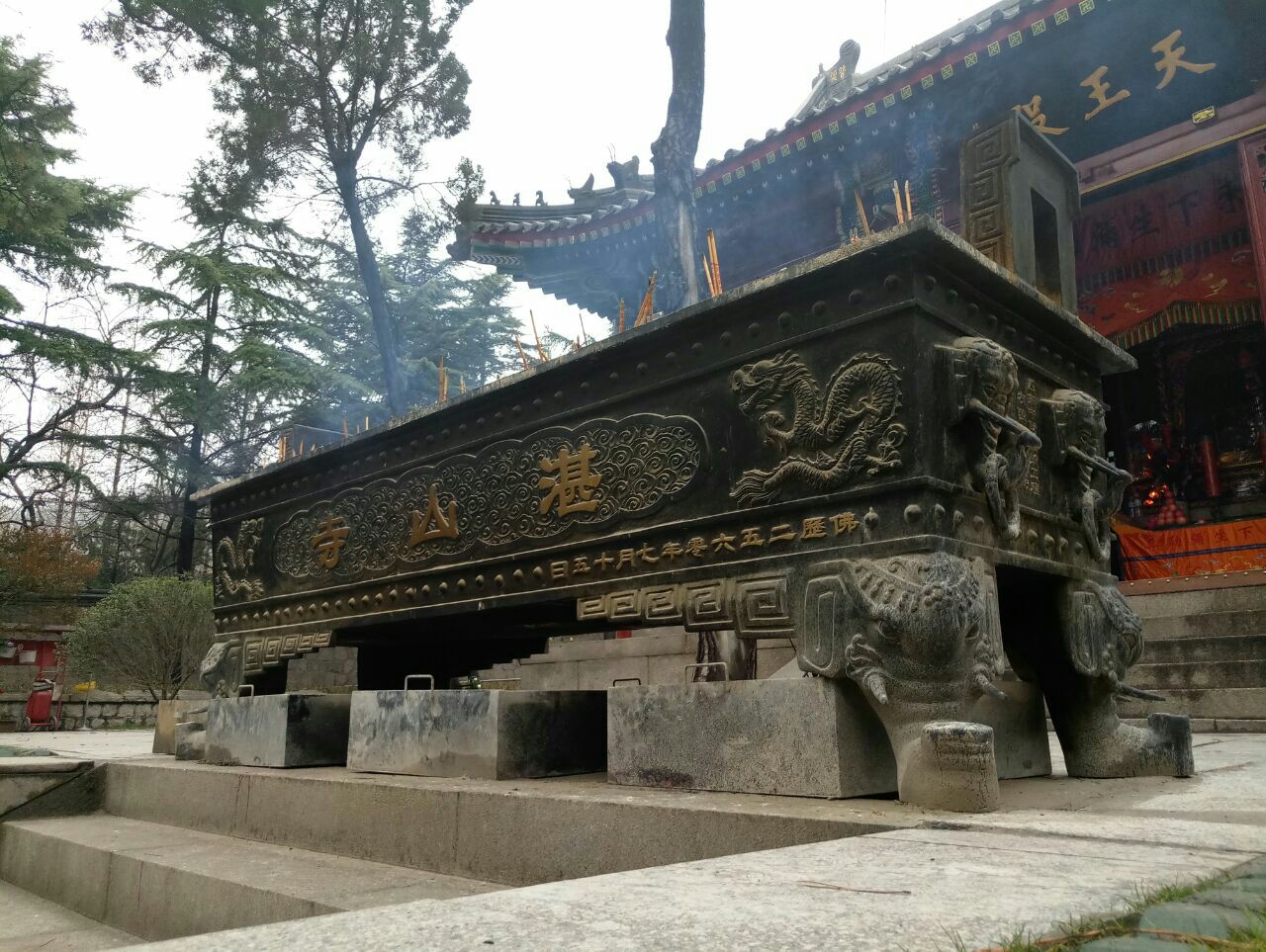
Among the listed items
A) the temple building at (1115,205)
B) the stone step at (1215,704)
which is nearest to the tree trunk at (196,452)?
the temple building at (1115,205)

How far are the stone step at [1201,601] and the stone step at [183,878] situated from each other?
7505 millimetres

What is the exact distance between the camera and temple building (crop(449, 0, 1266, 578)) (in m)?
8.91

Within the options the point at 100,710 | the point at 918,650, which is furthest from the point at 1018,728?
the point at 100,710

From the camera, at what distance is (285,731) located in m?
4.89

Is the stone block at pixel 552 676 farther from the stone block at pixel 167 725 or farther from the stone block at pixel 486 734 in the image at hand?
the stone block at pixel 486 734

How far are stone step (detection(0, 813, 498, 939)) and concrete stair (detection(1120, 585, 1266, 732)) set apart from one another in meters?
5.47

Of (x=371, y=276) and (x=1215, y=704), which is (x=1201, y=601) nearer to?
(x=1215, y=704)

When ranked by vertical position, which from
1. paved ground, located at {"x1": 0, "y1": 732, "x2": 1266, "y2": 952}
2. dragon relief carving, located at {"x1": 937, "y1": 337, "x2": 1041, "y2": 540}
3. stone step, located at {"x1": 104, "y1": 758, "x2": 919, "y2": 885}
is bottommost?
stone step, located at {"x1": 104, "y1": 758, "x2": 919, "y2": 885}

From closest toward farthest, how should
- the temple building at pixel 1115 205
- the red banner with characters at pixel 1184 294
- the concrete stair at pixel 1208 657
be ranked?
the concrete stair at pixel 1208 657, the temple building at pixel 1115 205, the red banner with characters at pixel 1184 294

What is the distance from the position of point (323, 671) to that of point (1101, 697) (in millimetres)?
12179

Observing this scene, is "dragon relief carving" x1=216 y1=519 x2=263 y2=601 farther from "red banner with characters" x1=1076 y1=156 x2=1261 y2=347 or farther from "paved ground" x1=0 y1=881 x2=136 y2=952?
"red banner with characters" x1=1076 y1=156 x2=1261 y2=347

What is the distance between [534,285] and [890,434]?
35.5 ft

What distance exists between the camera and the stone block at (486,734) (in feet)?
12.5

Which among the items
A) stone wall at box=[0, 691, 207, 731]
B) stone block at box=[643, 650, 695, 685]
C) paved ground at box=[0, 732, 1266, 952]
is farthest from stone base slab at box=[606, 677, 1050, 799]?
stone wall at box=[0, 691, 207, 731]
